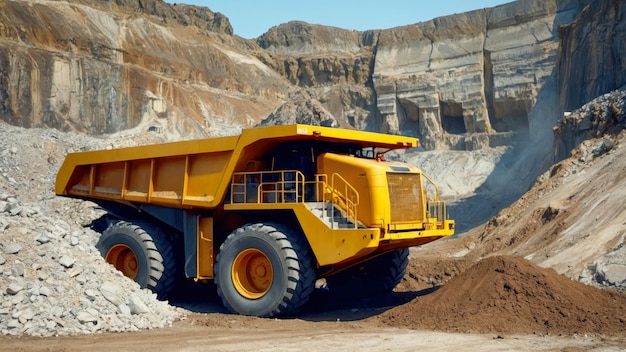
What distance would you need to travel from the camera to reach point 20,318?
6910 millimetres

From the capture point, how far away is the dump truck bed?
8836 mm

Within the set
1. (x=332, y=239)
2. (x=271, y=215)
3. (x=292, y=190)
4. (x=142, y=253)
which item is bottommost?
(x=142, y=253)

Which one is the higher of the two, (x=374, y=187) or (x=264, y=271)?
(x=374, y=187)

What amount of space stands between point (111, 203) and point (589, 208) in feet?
30.9

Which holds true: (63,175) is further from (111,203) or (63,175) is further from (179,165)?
(179,165)

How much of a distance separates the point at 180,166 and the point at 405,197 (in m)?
3.45

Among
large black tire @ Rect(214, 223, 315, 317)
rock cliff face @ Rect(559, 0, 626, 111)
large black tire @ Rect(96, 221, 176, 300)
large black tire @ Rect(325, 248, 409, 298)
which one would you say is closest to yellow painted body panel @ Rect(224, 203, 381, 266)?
large black tire @ Rect(214, 223, 315, 317)

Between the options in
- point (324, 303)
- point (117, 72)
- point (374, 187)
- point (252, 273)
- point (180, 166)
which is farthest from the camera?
point (117, 72)

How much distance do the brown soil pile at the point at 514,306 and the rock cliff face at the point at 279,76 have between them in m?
18.1

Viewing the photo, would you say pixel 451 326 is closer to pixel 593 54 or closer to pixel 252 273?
pixel 252 273

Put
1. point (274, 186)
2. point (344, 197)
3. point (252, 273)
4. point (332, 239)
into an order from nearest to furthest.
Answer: point (332, 239)
point (344, 197)
point (252, 273)
point (274, 186)

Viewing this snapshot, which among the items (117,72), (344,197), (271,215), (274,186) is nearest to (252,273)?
(271,215)

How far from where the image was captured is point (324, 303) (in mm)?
10047

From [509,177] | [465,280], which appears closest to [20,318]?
[465,280]
